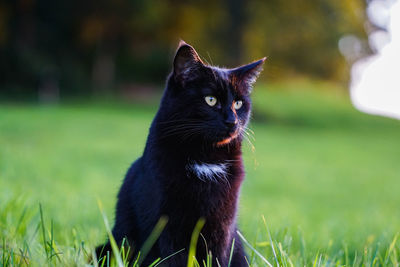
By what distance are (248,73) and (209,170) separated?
2.26 feet

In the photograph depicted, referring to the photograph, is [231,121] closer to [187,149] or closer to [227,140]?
[227,140]

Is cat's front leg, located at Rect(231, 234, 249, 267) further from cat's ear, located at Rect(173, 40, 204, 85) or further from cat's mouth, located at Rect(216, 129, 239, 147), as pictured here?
cat's ear, located at Rect(173, 40, 204, 85)

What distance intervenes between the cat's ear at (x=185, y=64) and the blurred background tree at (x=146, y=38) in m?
16.3

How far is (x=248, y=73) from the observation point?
7.75 feet

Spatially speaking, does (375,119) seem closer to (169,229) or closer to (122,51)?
(122,51)

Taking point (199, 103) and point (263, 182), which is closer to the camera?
Answer: point (199, 103)

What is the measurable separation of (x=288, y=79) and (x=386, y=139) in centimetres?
1011

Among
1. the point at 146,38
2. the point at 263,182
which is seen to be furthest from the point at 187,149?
the point at 146,38

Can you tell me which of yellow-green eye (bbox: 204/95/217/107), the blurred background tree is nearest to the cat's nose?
yellow-green eye (bbox: 204/95/217/107)

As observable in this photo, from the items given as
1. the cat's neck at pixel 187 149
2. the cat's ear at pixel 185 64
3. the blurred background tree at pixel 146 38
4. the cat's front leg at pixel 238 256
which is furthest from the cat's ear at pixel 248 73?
the blurred background tree at pixel 146 38

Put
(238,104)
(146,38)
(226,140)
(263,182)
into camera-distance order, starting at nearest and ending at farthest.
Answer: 1. (226,140)
2. (238,104)
3. (263,182)
4. (146,38)

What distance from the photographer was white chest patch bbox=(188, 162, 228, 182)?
1969mm

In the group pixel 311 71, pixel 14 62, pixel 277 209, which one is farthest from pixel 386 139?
pixel 14 62

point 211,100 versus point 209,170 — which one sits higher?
point 211,100
